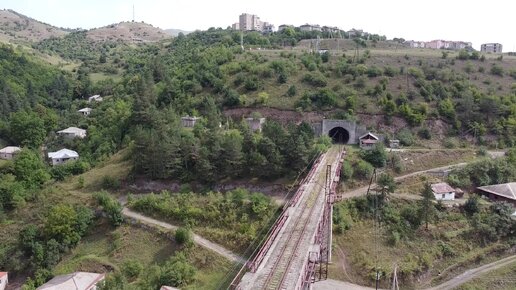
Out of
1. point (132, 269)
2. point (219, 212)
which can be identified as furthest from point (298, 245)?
point (132, 269)

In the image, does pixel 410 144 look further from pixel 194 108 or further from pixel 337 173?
pixel 194 108

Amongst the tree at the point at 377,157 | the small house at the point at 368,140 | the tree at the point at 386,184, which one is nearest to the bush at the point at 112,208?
the tree at the point at 386,184

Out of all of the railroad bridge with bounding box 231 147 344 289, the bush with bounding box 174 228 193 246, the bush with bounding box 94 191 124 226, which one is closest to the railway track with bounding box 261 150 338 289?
the railroad bridge with bounding box 231 147 344 289

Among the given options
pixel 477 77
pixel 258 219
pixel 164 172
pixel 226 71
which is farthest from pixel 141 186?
pixel 477 77

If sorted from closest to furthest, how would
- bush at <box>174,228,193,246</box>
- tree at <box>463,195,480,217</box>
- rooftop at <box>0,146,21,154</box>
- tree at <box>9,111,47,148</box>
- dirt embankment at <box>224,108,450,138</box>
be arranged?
bush at <box>174,228,193,246</box>, tree at <box>463,195,480,217</box>, rooftop at <box>0,146,21,154</box>, dirt embankment at <box>224,108,450,138</box>, tree at <box>9,111,47,148</box>

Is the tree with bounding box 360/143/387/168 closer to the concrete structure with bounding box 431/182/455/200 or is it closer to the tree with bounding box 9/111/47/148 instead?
the concrete structure with bounding box 431/182/455/200

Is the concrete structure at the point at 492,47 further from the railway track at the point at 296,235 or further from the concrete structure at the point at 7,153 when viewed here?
the concrete structure at the point at 7,153
